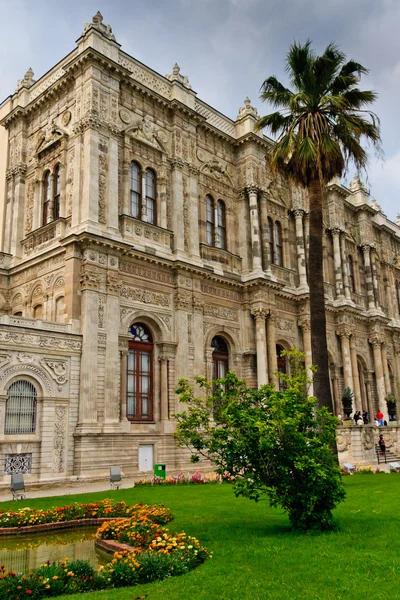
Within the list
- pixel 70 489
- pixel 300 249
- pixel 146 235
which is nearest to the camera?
pixel 70 489

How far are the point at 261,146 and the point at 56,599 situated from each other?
2896 centimetres

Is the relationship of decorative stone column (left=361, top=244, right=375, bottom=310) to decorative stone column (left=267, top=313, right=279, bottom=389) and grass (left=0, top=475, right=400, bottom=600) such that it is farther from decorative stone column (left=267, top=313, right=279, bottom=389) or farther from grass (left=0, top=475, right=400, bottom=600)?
grass (left=0, top=475, right=400, bottom=600)

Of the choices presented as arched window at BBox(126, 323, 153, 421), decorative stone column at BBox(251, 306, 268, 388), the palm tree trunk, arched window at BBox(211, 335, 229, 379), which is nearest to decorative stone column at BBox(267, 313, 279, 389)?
decorative stone column at BBox(251, 306, 268, 388)

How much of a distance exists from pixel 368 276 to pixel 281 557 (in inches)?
1399

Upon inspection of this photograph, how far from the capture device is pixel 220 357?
2816 centimetres

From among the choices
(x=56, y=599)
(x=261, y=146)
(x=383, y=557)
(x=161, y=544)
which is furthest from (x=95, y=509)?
(x=261, y=146)

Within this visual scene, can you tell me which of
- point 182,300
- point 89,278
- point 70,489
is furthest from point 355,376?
point 70,489

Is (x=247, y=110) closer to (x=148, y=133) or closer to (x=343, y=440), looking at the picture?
(x=148, y=133)

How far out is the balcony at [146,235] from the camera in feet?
79.5

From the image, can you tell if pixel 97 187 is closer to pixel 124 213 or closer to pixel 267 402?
pixel 124 213

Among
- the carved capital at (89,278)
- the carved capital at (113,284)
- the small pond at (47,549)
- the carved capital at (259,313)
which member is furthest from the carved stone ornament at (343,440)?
the small pond at (47,549)

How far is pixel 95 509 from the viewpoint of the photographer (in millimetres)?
12117

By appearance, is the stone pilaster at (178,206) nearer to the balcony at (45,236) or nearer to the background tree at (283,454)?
the balcony at (45,236)

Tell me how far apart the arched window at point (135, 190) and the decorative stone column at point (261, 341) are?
8.05 m
